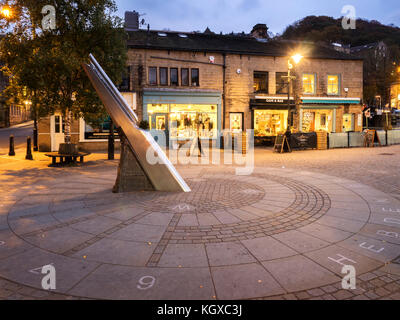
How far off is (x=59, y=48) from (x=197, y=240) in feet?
33.9

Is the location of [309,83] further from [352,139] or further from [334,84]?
[352,139]

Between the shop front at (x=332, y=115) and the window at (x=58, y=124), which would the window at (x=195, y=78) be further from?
the window at (x=58, y=124)

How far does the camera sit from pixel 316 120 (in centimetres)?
2492

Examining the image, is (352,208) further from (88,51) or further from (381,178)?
(88,51)

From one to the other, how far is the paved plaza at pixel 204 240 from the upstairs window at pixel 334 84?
18.6 m

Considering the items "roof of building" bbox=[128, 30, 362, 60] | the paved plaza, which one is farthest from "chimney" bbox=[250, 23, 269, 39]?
the paved plaza

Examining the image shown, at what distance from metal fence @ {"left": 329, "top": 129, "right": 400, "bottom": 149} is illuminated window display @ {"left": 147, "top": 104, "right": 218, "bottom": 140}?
28.4 ft

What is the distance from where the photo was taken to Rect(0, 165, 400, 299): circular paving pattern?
10.5 ft

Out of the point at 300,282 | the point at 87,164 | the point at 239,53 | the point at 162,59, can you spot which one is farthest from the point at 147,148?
the point at 239,53

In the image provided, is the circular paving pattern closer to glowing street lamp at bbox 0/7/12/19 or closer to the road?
glowing street lamp at bbox 0/7/12/19

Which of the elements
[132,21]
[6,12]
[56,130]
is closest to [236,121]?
[132,21]

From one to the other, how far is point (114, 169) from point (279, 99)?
53.5ft

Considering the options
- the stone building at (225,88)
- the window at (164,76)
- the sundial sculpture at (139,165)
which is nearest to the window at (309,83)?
the stone building at (225,88)

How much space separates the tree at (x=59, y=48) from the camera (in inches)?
424
